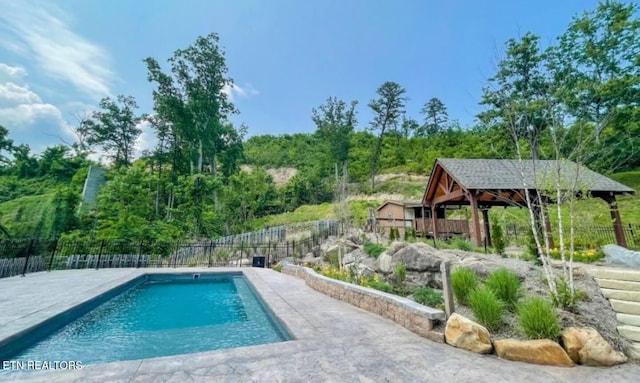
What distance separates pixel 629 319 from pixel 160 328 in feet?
27.3

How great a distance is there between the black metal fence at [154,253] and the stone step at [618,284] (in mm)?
11864

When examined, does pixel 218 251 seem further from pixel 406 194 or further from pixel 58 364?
pixel 406 194

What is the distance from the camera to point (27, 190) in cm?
2516

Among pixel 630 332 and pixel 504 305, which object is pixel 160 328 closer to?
pixel 504 305

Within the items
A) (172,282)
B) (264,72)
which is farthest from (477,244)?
(264,72)

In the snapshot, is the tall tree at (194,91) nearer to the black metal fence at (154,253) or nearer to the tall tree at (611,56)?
the black metal fence at (154,253)

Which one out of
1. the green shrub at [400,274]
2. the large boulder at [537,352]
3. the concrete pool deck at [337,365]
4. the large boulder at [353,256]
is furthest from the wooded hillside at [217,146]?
the concrete pool deck at [337,365]

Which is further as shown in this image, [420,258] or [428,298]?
[420,258]

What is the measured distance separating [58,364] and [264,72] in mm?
18871

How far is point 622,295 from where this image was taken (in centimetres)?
394

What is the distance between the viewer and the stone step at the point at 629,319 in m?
3.46

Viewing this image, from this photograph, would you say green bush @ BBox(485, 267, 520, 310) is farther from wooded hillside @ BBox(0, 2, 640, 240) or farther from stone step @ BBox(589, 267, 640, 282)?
wooded hillside @ BBox(0, 2, 640, 240)

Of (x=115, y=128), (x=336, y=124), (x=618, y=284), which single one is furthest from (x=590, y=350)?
(x=336, y=124)

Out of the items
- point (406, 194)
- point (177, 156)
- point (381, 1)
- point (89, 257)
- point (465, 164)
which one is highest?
point (381, 1)
